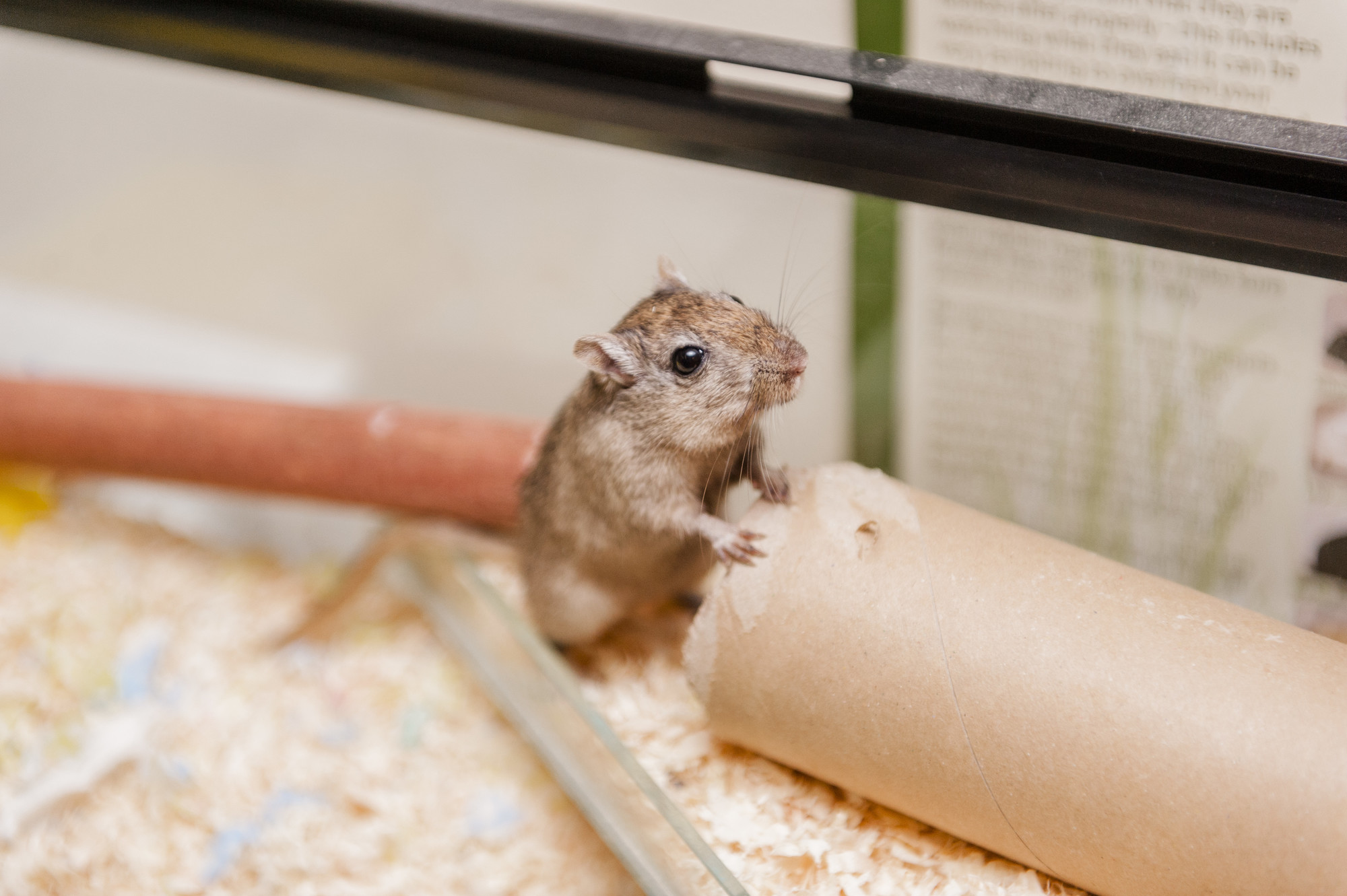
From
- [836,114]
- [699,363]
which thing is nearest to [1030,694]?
[699,363]

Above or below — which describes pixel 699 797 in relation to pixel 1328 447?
below

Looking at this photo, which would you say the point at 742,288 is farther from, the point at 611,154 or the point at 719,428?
the point at 611,154

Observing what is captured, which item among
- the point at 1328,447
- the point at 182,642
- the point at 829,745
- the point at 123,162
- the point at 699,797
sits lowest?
the point at 182,642

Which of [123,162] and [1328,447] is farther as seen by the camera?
[123,162]

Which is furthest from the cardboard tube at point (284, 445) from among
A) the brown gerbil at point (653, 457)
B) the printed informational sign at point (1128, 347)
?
the printed informational sign at point (1128, 347)

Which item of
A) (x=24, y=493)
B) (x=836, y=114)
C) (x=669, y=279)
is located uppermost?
(x=836, y=114)

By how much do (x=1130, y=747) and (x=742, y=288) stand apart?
69cm

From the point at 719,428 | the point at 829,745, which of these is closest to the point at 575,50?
the point at 719,428

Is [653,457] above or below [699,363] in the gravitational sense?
below

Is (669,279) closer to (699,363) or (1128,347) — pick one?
(699,363)

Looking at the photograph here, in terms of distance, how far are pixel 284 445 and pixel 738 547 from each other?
1141 millimetres

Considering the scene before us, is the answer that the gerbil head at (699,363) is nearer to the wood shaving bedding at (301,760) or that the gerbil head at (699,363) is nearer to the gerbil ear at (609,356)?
the gerbil ear at (609,356)

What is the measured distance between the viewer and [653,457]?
4.51 ft

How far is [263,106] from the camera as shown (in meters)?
2.41
